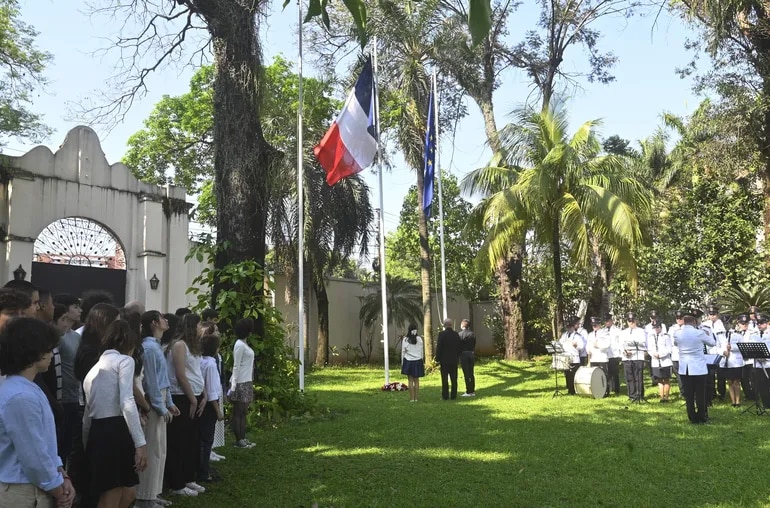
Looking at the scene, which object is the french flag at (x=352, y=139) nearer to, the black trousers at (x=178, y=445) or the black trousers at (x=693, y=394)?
the black trousers at (x=693, y=394)

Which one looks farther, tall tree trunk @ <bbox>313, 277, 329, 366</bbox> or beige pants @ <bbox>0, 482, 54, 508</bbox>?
tall tree trunk @ <bbox>313, 277, 329, 366</bbox>

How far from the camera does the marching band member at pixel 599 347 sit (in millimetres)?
14992

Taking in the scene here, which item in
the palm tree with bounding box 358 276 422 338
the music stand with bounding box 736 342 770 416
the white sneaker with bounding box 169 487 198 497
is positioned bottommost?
the white sneaker with bounding box 169 487 198 497

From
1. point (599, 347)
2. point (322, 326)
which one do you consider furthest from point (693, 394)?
point (322, 326)

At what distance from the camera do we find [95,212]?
16906 millimetres

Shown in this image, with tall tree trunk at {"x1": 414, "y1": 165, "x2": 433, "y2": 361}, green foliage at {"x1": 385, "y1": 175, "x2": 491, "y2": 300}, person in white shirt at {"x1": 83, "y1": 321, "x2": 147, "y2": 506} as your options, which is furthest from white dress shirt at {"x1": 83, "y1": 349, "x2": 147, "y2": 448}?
green foliage at {"x1": 385, "y1": 175, "x2": 491, "y2": 300}

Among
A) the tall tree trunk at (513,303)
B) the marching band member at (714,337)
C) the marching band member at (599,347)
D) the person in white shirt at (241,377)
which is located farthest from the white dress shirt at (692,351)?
the tall tree trunk at (513,303)

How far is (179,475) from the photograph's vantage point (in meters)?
6.43

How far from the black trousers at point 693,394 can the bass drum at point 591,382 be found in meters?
3.55

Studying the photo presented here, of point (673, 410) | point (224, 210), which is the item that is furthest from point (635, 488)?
point (224, 210)

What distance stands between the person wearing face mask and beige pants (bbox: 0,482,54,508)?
10704mm

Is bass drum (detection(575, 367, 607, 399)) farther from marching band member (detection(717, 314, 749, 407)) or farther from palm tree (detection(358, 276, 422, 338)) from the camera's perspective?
palm tree (detection(358, 276, 422, 338))

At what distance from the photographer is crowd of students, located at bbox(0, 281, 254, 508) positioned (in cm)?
324

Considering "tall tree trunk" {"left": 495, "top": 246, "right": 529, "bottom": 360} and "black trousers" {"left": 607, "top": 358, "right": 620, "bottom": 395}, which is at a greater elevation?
"tall tree trunk" {"left": 495, "top": 246, "right": 529, "bottom": 360}
